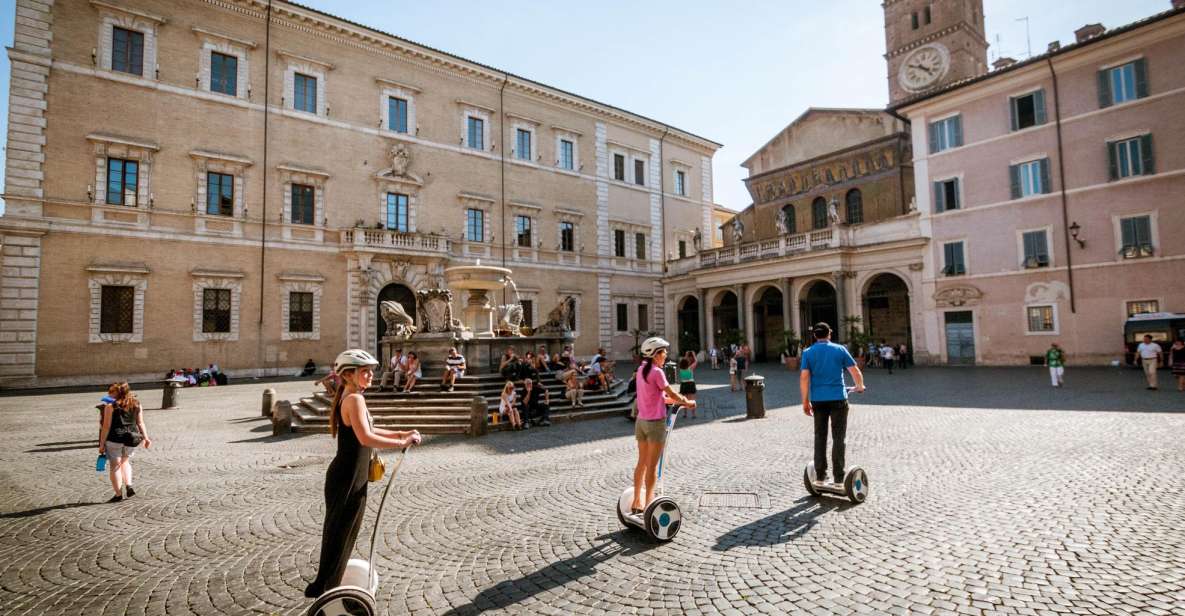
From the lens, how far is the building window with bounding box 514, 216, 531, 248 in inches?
1225

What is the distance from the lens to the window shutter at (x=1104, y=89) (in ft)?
69.2

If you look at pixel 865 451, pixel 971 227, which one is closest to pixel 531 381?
pixel 865 451

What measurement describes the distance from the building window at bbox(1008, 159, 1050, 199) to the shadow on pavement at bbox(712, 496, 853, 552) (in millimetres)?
24303

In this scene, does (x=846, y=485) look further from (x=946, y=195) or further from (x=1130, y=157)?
(x=946, y=195)

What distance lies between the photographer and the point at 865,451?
26.5 feet

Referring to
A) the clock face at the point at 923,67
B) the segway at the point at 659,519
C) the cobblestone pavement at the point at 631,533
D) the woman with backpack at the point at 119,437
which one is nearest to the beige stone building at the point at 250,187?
the cobblestone pavement at the point at 631,533

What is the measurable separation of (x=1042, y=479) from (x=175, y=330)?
86.7 ft

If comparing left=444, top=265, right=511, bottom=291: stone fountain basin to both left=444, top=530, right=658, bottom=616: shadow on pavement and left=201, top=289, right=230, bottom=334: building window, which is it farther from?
left=201, top=289, right=230, bottom=334: building window

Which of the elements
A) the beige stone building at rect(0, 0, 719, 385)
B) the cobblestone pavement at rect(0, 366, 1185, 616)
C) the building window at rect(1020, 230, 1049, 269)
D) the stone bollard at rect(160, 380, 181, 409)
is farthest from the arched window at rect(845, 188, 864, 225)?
the stone bollard at rect(160, 380, 181, 409)

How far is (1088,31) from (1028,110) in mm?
6401

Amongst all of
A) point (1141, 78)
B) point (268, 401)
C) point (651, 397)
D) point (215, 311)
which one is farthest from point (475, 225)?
point (1141, 78)

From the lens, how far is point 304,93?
2502 cm

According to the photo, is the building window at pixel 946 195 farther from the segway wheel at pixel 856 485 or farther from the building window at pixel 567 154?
the segway wheel at pixel 856 485

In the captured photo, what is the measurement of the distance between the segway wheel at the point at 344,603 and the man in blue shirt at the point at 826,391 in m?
4.34
